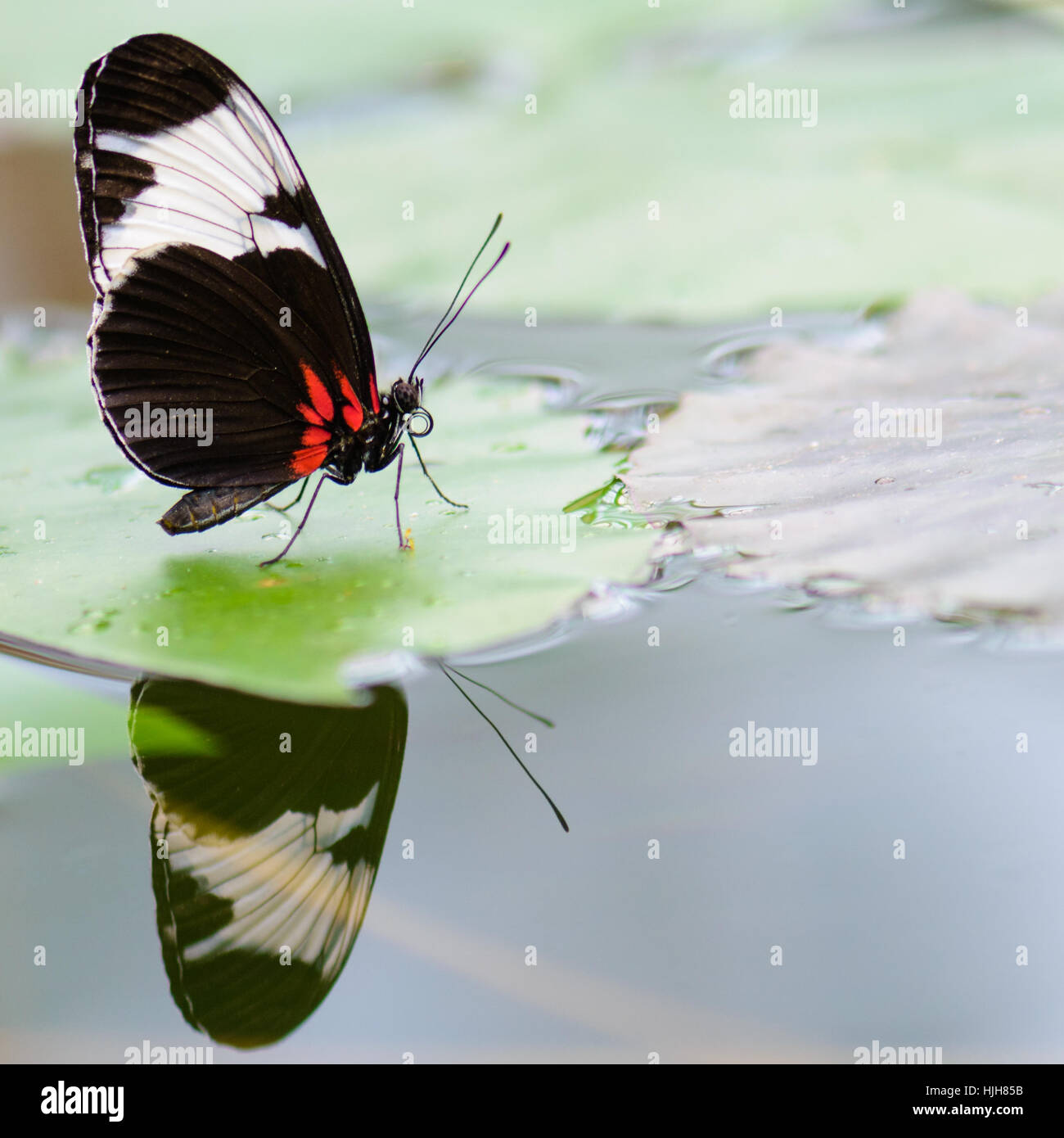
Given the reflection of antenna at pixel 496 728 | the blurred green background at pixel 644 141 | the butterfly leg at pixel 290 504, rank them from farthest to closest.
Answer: the blurred green background at pixel 644 141
the butterfly leg at pixel 290 504
the reflection of antenna at pixel 496 728

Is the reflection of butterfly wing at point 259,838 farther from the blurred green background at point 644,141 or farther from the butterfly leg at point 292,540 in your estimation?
the blurred green background at point 644,141

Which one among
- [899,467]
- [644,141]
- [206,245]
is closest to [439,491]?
[206,245]

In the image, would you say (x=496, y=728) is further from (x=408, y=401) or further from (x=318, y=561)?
(x=408, y=401)

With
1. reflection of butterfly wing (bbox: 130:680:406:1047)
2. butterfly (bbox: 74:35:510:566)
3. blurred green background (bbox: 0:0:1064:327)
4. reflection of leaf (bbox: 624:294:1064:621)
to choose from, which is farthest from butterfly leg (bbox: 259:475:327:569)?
blurred green background (bbox: 0:0:1064:327)

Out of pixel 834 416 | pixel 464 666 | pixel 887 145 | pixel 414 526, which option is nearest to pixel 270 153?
pixel 414 526

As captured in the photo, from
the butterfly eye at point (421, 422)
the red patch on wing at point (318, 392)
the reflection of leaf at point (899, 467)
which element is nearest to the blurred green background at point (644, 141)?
the reflection of leaf at point (899, 467)


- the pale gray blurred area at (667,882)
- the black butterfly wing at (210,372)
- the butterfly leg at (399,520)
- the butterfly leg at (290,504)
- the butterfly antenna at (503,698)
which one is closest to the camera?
the pale gray blurred area at (667,882)

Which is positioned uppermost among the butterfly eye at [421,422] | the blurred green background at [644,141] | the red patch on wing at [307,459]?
the blurred green background at [644,141]
